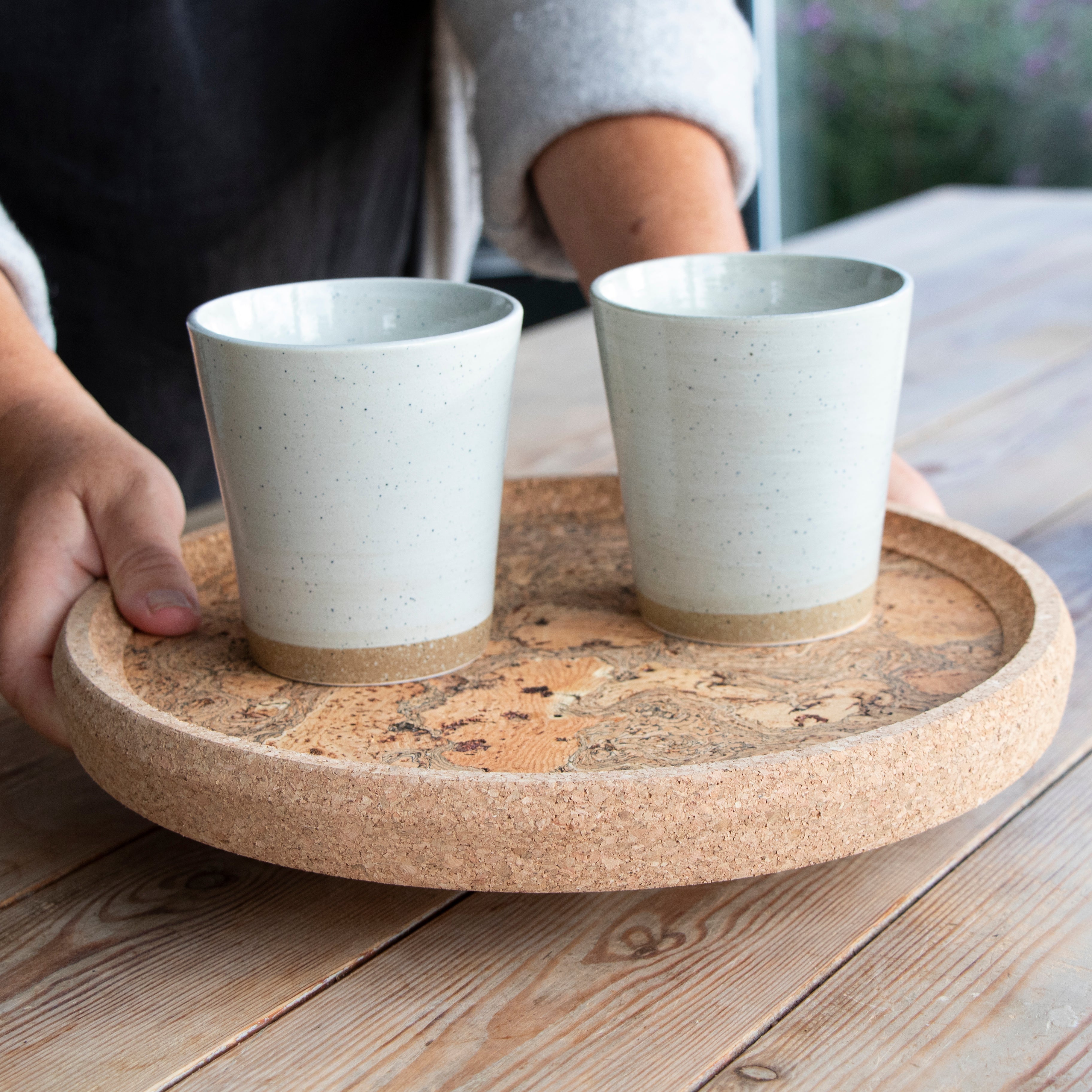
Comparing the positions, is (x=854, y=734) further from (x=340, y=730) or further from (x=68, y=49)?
(x=68, y=49)

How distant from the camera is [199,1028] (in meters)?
0.38

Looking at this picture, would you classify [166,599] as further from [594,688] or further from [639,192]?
[639,192]

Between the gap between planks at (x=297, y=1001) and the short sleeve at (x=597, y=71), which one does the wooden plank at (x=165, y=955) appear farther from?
the short sleeve at (x=597, y=71)

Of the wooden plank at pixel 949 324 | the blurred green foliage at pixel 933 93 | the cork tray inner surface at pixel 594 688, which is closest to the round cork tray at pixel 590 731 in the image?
the cork tray inner surface at pixel 594 688

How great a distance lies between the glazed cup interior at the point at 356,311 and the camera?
1.76 ft

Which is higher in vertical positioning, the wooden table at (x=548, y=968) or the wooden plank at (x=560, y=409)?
the wooden table at (x=548, y=968)

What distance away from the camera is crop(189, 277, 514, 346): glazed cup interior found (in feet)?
1.76

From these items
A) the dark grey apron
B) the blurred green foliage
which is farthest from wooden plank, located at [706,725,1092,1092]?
the blurred green foliage

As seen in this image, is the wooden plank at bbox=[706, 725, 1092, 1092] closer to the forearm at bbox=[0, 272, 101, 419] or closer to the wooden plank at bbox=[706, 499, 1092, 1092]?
the wooden plank at bbox=[706, 499, 1092, 1092]

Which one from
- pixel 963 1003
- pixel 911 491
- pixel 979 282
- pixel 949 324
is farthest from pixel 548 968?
pixel 979 282

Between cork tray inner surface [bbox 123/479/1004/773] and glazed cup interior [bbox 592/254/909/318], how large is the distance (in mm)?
143

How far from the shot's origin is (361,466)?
0.47 m

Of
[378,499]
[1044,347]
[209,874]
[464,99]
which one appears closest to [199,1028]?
[209,874]

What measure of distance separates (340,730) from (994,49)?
2.71m
